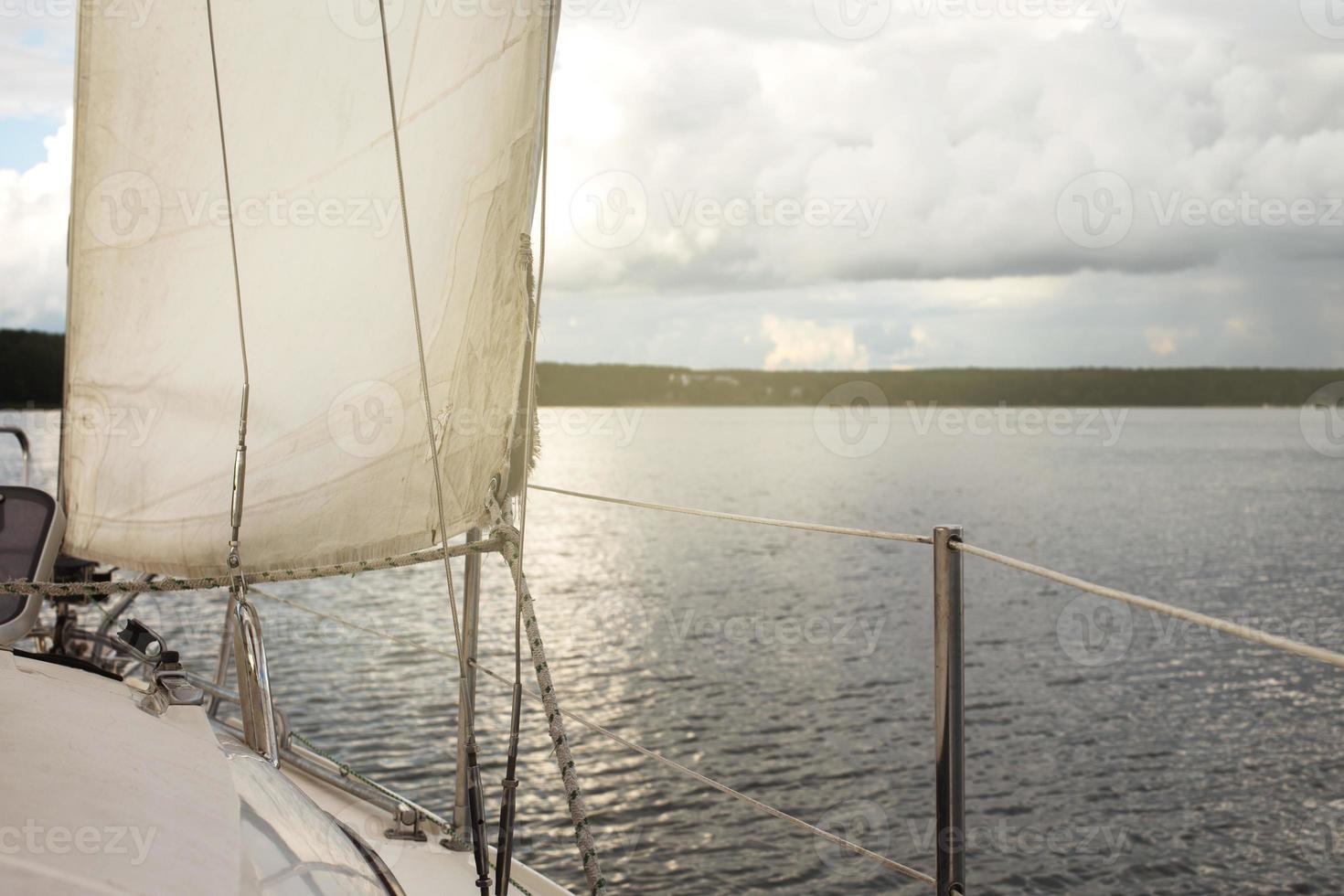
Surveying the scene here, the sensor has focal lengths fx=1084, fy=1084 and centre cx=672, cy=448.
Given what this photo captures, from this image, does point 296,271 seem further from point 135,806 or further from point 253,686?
point 135,806

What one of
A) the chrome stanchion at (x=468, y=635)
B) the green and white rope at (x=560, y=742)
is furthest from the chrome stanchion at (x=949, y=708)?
the chrome stanchion at (x=468, y=635)

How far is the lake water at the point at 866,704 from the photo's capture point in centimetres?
1002

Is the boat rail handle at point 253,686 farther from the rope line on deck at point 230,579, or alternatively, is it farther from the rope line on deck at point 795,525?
the rope line on deck at point 795,525

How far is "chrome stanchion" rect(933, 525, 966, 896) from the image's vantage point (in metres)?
2.07

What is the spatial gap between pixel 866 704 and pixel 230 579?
40.2 feet

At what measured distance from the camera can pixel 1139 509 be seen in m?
39.1

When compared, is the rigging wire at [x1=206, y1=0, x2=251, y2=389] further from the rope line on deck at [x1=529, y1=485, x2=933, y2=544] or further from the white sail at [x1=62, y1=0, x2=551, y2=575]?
the rope line on deck at [x1=529, y1=485, x2=933, y2=544]

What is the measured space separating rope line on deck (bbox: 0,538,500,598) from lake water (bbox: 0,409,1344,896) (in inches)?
264

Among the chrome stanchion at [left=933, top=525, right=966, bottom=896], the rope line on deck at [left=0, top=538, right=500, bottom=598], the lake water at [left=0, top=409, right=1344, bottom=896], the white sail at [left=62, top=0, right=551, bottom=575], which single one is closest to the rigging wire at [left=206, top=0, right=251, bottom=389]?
the white sail at [left=62, top=0, right=551, bottom=575]

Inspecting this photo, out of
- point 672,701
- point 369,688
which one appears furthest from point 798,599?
point 369,688

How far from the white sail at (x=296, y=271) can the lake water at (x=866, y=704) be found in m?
6.78

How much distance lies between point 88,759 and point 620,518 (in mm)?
35796

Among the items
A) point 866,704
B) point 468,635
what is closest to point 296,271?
point 468,635

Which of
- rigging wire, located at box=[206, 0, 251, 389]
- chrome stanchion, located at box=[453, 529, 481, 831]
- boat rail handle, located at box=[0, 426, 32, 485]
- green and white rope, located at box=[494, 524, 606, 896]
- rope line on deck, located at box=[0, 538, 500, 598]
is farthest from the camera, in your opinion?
boat rail handle, located at box=[0, 426, 32, 485]
